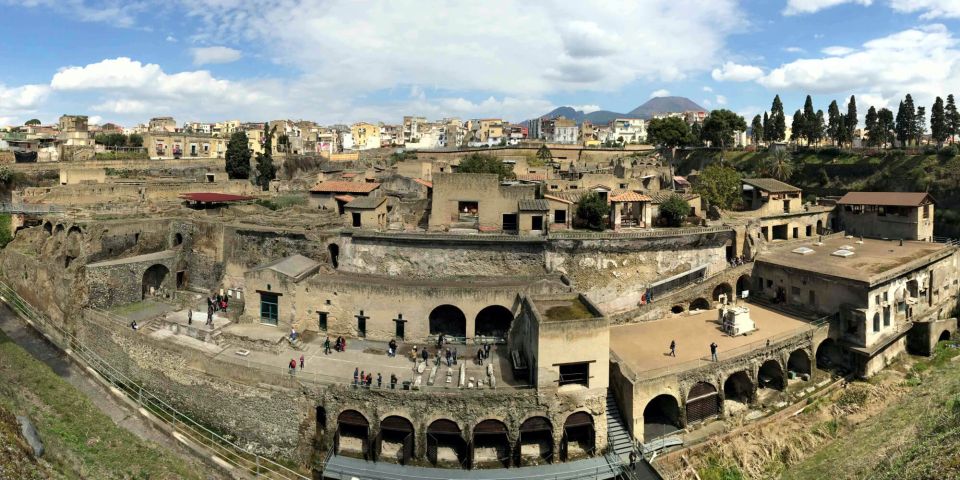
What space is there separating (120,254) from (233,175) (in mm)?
26809

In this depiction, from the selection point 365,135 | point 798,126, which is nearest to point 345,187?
point 798,126

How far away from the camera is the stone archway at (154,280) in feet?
114

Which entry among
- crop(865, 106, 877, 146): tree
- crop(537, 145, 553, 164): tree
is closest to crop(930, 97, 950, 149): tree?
crop(865, 106, 877, 146): tree

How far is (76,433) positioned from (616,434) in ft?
62.9

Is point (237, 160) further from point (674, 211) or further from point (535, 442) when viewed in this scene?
point (535, 442)

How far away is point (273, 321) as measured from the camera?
28.6m

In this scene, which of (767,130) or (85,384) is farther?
(767,130)

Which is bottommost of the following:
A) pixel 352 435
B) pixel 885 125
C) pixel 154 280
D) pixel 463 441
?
pixel 352 435

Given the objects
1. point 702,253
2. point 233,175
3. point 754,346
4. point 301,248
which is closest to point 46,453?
point 301,248

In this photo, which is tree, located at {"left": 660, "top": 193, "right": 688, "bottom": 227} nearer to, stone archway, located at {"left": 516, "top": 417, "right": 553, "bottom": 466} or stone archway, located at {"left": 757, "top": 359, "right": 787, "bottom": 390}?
stone archway, located at {"left": 757, "top": 359, "right": 787, "bottom": 390}

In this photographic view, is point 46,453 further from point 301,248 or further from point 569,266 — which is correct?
point 569,266

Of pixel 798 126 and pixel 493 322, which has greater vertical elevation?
pixel 798 126

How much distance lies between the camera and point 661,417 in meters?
24.6

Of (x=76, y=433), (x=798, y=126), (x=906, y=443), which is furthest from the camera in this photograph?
(x=798, y=126)
